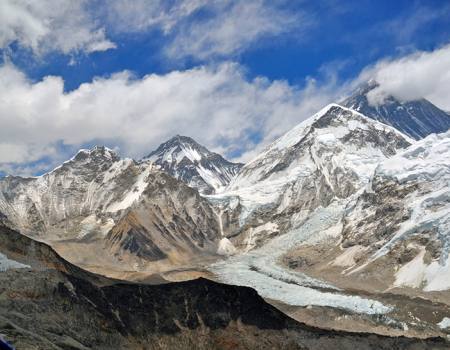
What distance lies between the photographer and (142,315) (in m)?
91.9

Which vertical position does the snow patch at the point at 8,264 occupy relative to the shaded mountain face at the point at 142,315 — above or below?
above

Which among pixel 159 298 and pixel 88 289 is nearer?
pixel 88 289

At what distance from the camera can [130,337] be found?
85188 mm

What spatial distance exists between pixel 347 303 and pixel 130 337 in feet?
378

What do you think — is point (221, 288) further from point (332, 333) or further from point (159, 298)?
point (332, 333)

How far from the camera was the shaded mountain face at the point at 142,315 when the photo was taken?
244 feet

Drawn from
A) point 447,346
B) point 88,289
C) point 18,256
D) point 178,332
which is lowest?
point 447,346

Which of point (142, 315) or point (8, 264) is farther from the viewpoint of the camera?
point (142, 315)

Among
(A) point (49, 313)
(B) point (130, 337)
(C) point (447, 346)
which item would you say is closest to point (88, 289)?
(B) point (130, 337)

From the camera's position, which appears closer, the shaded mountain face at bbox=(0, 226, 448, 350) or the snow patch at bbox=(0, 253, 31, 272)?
the shaded mountain face at bbox=(0, 226, 448, 350)

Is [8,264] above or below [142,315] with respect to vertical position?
above

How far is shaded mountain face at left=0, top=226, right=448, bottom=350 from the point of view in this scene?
74.2 meters

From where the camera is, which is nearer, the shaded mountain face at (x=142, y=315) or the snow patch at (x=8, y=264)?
the shaded mountain face at (x=142, y=315)

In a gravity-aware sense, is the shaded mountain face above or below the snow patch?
below
